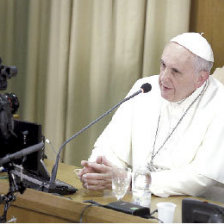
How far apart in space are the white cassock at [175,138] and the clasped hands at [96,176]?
0.91 ft

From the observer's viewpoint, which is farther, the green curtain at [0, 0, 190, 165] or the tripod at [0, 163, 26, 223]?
the green curtain at [0, 0, 190, 165]

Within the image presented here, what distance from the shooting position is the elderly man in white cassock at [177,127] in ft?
9.50

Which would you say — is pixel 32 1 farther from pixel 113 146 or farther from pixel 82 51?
pixel 113 146

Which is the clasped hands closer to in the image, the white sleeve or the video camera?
the white sleeve

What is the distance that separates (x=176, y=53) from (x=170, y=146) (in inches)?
22.5

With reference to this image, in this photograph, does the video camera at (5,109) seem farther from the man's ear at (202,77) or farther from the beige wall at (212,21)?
the beige wall at (212,21)

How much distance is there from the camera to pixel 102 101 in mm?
4500

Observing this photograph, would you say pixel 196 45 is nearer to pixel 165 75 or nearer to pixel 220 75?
pixel 165 75

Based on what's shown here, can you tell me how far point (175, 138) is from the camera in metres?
3.18

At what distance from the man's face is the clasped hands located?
66 centimetres

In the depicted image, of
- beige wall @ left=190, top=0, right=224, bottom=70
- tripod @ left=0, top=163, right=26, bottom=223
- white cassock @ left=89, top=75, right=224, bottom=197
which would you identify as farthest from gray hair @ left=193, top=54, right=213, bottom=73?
tripod @ left=0, top=163, right=26, bottom=223

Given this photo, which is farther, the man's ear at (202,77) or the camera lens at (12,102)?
the man's ear at (202,77)

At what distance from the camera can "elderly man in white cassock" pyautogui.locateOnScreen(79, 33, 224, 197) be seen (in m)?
2.90

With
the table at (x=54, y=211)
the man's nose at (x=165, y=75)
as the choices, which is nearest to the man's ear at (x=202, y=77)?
the man's nose at (x=165, y=75)
